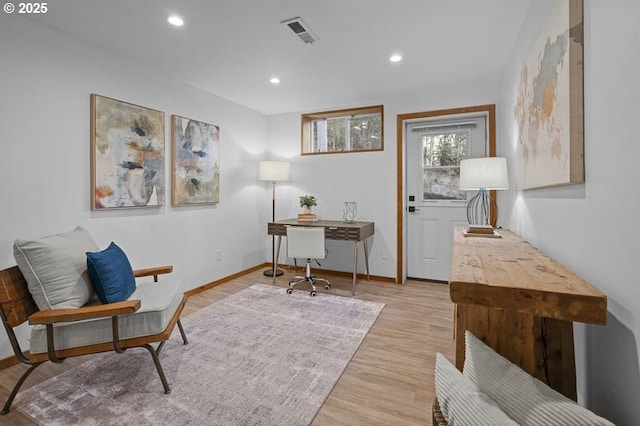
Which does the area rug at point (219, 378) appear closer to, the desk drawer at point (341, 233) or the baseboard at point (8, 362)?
the baseboard at point (8, 362)

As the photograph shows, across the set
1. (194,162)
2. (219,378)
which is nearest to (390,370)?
(219,378)

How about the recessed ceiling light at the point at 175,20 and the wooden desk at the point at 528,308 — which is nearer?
the wooden desk at the point at 528,308

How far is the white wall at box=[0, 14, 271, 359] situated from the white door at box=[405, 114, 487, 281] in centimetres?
265

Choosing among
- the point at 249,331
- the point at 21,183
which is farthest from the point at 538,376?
the point at 21,183

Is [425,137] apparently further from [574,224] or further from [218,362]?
[218,362]

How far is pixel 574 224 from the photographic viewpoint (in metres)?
1.22

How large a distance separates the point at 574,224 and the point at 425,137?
123 inches

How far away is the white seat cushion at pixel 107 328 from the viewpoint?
172 cm

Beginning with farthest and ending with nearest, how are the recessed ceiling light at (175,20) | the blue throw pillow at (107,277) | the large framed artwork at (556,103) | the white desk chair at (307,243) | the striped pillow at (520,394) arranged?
the white desk chair at (307,243) → the recessed ceiling light at (175,20) → the blue throw pillow at (107,277) → the large framed artwork at (556,103) → the striped pillow at (520,394)

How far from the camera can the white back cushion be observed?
1.77 meters

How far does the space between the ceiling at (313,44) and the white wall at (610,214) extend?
4.59 ft

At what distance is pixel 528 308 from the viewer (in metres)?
0.92

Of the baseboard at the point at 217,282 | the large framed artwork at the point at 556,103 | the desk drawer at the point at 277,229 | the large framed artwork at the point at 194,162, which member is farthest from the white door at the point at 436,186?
the large framed artwork at the point at 194,162

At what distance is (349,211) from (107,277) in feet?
10.0
